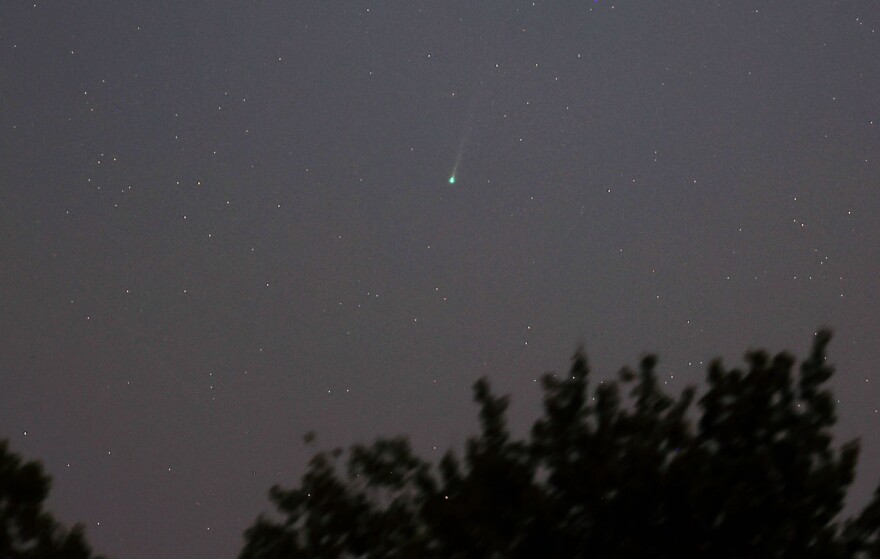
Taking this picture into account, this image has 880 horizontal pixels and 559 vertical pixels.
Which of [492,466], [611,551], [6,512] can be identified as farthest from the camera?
[492,466]

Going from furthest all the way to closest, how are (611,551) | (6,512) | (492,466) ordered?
(492,466)
(611,551)
(6,512)

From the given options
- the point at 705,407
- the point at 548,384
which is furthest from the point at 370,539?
the point at 705,407

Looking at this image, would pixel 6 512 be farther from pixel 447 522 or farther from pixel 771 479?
pixel 771 479
